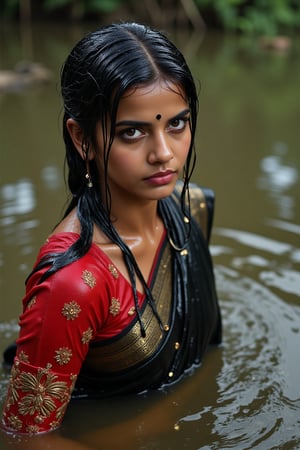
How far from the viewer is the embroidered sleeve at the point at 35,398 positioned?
5.06 ft

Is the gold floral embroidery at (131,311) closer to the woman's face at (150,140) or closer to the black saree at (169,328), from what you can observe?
the black saree at (169,328)

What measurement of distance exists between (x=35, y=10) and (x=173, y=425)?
35.8ft

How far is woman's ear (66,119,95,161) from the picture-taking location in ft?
5.11

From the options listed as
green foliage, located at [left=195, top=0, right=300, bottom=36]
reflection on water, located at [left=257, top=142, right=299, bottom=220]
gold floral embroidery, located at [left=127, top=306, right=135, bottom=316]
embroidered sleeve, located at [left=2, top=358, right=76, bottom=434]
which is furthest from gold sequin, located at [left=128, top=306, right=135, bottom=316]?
green foliage, located at [left=195, top=0, right=300, bottom=36]

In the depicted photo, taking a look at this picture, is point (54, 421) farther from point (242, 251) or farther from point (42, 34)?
point (42, 34)

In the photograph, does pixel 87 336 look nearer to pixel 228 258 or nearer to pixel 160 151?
pixel 160 151

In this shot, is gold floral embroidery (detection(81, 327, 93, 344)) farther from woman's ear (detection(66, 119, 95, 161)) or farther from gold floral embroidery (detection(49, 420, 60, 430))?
woman's ear (detection(66, 119, 95, 161))

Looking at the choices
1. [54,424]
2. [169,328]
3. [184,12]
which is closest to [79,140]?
[169,328]

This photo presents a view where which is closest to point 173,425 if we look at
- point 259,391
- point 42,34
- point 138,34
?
point 259,391

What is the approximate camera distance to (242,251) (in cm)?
310

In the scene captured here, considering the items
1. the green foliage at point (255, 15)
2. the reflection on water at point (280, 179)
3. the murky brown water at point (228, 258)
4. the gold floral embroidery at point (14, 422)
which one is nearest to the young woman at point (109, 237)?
the gold floral embroidery at point (14, 422)

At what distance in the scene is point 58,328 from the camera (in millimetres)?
1505

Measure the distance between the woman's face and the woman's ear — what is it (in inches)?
1.1

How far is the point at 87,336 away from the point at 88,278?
144 mm
